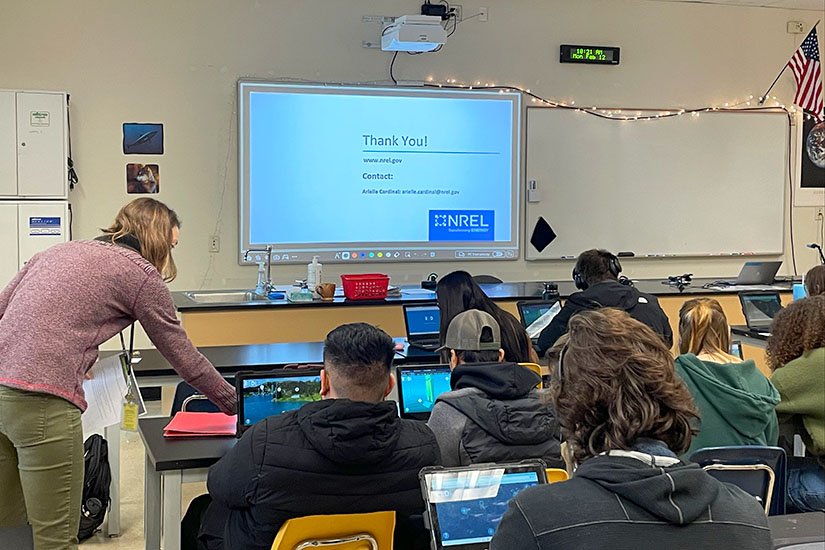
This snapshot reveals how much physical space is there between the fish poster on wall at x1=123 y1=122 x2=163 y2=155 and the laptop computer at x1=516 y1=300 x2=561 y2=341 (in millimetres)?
3196

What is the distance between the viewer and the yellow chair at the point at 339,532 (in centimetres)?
202

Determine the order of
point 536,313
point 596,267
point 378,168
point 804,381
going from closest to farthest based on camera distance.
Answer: point 804,381 < point 596,267 < point 536,313 < point 378,168

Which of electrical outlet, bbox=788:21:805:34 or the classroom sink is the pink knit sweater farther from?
electrical outlet, bbox=788:21:805:34

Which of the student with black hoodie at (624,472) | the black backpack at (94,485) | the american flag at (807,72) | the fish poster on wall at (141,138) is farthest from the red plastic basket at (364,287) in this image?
the american flag at (807,72)

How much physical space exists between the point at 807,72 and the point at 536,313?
4229 millimetres

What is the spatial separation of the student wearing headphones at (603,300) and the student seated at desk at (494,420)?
1667 mm

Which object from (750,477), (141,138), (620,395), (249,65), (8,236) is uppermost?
(249,65)

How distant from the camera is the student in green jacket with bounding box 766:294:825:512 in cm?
309

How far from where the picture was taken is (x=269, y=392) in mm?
2760

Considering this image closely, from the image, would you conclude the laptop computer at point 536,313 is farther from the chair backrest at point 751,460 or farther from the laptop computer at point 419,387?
the chair backrest at point 751,460

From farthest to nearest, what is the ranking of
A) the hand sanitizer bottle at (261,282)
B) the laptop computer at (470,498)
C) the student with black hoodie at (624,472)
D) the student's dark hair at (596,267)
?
the hand sanitizer bottle at (261,282) < the student's dark hair at (596,267) < the laptop computer at (470,498) < the student with black hoodie at (624,472)

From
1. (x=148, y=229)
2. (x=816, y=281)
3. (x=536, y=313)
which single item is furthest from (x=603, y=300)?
(x=148, y=229)

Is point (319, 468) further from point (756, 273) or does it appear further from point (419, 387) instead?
point (756, 273)

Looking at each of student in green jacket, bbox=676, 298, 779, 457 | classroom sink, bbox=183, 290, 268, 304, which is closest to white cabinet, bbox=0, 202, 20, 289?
classroom sink, bbox=183, 290, 268, 304
